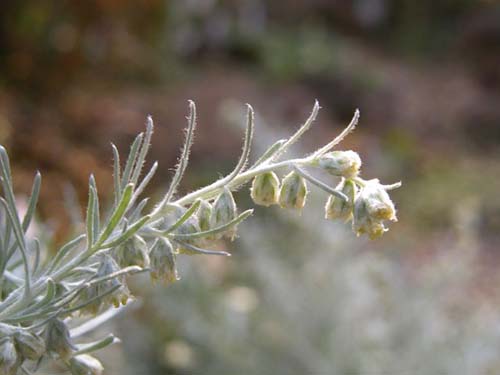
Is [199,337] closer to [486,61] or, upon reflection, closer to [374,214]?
[374,214]


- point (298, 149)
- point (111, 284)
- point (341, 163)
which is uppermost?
point (341, 163)

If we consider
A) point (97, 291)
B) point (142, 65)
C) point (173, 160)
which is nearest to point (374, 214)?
point (97, 291)

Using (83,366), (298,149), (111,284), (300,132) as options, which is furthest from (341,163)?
(298,149)

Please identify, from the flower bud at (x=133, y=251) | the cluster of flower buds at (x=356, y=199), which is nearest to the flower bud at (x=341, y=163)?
the cluster of flower buds at (x=356, y=199)

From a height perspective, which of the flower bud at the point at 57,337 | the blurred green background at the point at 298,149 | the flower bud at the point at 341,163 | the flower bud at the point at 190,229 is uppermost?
the flower bud at the point at 341,163

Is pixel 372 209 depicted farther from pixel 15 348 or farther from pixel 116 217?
pixel 15 348

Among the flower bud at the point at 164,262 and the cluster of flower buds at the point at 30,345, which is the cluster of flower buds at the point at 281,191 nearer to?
the flower bud at the point at 164,262
